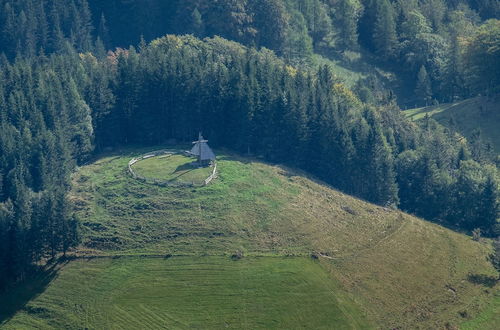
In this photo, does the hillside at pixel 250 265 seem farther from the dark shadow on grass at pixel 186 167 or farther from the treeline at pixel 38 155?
the dark shadow on grass at pixel 186 167

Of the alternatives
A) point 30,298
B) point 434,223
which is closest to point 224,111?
point 434,223

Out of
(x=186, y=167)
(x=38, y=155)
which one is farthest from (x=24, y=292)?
(x=186, y=167)

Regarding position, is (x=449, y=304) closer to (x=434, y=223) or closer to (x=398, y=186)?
(x=434, y=223)

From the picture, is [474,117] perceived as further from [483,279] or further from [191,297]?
[191,297]

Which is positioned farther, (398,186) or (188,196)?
(398,186)

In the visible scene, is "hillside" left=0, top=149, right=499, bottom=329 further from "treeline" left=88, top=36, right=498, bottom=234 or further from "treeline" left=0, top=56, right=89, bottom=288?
"treeline" left=88, top=36, right=498, bottom=234

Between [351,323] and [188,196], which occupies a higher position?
[188,196]
